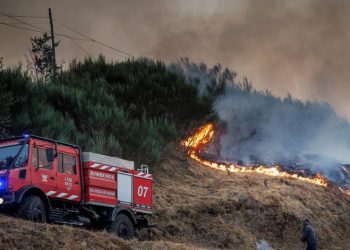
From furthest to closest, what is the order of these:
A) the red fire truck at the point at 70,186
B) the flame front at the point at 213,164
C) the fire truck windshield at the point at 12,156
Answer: the flame front at the point at 213,164 → the fire truck windshield at the point at 12,156 → the red fire truck at the point at 70,186

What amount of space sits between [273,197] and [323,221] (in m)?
3.41

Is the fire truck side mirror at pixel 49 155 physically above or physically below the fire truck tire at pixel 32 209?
above

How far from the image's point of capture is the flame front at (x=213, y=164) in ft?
134

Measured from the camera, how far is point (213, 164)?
41.5 metres

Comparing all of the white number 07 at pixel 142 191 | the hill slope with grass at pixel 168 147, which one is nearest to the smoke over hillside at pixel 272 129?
the hill slope with grass at pixel 168 147

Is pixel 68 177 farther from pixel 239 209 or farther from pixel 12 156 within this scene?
pixel 239 209

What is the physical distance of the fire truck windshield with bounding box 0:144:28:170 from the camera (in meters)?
18.5

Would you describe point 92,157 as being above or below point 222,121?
below

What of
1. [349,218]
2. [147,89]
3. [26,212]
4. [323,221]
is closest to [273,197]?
[323,221]

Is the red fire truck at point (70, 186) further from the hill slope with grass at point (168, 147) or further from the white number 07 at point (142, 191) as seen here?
the hill slope with grass at point (168, 147)

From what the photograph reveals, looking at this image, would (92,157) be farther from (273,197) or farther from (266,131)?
(266,131)

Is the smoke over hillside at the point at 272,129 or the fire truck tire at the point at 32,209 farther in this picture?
the smoke over hillside at the point at 272,129

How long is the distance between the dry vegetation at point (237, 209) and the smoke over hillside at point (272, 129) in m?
8.39

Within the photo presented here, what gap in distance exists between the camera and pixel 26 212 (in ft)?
58.7
